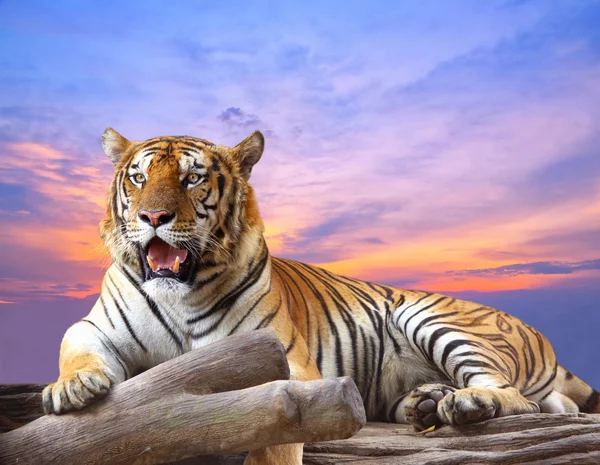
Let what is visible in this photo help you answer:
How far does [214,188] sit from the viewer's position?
281 centimetres

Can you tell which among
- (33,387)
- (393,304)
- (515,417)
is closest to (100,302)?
(33,387)

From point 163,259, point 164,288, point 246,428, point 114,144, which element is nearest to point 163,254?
point 163,259

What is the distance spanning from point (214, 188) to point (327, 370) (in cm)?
116

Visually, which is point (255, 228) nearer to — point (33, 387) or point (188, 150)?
point (188, 150)

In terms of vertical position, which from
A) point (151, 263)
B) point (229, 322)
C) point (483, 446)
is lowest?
point (483, 446)

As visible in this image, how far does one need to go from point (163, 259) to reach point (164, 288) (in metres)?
0.11

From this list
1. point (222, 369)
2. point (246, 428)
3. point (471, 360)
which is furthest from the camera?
point (471, 360)

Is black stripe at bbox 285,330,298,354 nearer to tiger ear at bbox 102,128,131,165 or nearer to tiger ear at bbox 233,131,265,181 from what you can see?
tiger ear at bbox 233,131,265,181

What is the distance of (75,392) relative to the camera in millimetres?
2387

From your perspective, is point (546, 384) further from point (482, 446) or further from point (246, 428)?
point (246, 428)

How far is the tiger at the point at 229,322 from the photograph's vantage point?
8.73 ft

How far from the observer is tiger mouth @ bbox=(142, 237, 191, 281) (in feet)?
8.77

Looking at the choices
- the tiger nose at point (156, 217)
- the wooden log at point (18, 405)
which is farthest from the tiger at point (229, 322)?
the wooden log at point (18, 405)

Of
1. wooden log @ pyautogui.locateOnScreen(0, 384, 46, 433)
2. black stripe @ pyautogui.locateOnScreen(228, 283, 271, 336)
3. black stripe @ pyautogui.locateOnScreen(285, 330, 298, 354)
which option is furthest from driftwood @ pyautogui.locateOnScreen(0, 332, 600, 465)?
wooden log @ pyautogui.locateOnScreen(0, 384, 46, 433)
